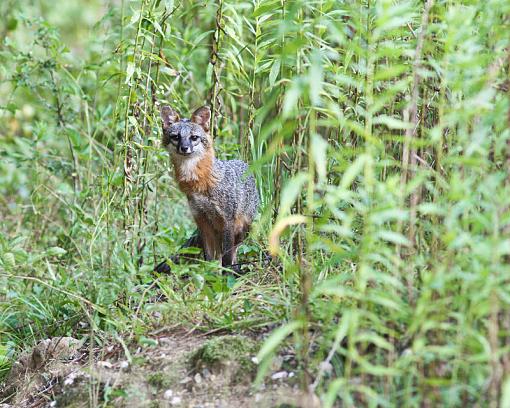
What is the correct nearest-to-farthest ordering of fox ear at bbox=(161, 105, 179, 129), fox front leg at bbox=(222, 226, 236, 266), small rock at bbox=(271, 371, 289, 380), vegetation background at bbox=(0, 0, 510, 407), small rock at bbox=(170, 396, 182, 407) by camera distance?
vegetation background at bbox=(0, 0, 510, 407), small rock at bbox=(271, 371, 289, 380), small rock at bbox=(170, 396, 182, 407), fox front leg at bbox=(222, 226, 236, 266), fox ear at bbox=(161, 105, 179, 129)

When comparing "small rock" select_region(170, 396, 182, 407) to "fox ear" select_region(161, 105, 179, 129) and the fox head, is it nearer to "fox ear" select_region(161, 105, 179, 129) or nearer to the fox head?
the fox head

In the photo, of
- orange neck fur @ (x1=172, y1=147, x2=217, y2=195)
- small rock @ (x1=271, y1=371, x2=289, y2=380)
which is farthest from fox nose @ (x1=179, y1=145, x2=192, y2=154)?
small rock @ (x1=271, y1=371, x2=289, y2=380)

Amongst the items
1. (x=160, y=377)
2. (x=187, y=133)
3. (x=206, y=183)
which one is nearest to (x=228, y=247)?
(x=206, y=183)

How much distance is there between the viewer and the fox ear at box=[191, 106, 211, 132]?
648 cm

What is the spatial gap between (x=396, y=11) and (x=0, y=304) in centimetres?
375

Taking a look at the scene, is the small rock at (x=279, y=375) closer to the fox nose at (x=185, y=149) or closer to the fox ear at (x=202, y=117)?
the fox nose at (x=185, y=149)

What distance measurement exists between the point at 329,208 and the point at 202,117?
6.99 ft

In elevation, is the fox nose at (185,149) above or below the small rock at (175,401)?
above

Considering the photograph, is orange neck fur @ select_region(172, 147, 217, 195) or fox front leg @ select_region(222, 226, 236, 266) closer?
fox front leg @ select_region(222, 226, 236, 266)

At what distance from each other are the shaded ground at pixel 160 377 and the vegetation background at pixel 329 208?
0.13m

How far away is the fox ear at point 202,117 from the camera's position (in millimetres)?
A: 6484

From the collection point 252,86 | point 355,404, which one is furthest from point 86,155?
point 355,404

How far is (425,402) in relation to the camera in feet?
11.3

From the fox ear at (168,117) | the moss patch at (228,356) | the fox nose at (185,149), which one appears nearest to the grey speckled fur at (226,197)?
the fox nose at (185,149)
